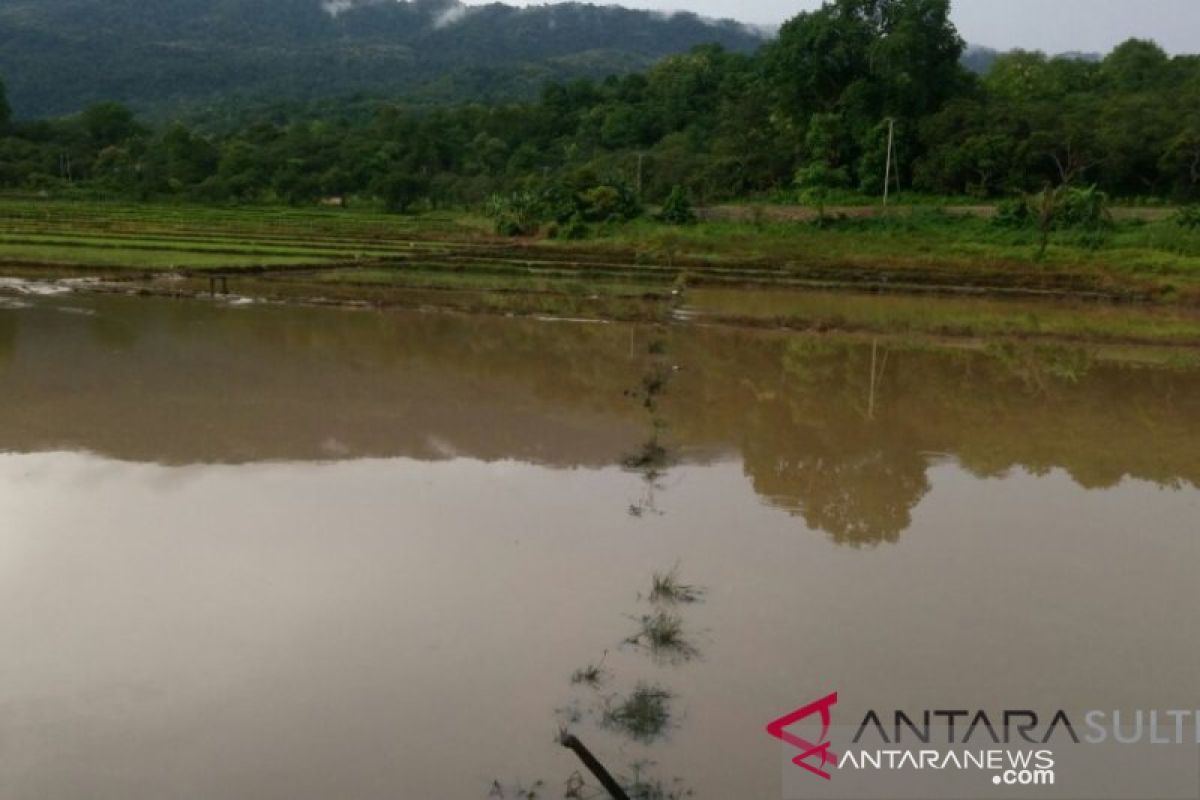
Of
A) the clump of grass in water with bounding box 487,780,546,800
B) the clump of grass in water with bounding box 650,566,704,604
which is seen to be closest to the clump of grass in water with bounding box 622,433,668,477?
the clump of grass in water with bounding box 650,566,704,604

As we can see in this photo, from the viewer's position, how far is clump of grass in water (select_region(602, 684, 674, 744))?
4891mm

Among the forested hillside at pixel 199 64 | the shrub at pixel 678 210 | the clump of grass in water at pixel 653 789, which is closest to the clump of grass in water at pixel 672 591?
the clump of grass in water at pixel 653 789

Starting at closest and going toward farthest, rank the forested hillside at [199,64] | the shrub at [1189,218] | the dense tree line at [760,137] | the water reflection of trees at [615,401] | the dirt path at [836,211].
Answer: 1. the water reflection of trees at [615,401]
2. the shrub at [1189,218]
3. the dirt path at [836,211]
4. the dense tree line at [760,137]
5. the forested hillside at [199,64]

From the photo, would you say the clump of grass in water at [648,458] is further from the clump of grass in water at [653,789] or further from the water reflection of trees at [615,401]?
the clump of grass in water at [653,789]

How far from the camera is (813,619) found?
6.19 m

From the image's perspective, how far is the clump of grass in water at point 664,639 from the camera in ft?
18.6

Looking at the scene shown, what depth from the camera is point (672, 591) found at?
21.4 ft

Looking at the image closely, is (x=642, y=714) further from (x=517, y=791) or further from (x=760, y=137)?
(x=760, y=137)

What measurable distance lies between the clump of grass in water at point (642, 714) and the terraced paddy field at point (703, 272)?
1315cm

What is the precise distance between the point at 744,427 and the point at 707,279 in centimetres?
1414

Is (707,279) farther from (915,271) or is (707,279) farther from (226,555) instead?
(226,555)

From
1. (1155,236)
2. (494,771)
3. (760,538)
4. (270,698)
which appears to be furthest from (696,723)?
(1155,236)

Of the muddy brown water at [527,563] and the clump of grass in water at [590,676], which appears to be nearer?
the muddy brown water at [527,563]

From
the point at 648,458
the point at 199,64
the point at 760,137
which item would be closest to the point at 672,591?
the point at 648,458
